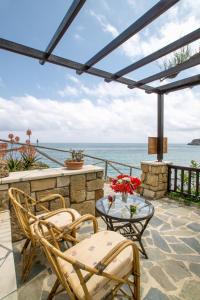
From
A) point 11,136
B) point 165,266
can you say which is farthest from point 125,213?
point 11,136

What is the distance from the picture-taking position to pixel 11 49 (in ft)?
7.50

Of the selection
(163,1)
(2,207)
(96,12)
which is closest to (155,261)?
(2,207)

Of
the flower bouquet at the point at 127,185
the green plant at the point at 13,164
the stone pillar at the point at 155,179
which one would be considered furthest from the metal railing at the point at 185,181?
the green plant at the point at 13,164

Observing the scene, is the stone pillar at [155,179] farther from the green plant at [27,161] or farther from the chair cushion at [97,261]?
the chair cushion at [97,261]

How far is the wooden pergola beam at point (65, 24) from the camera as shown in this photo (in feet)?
5.84

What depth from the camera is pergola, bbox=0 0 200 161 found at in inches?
74.2

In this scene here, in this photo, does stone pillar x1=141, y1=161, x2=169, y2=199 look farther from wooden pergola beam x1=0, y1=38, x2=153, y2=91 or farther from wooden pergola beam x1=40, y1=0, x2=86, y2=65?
wooden pergola beam x1=40, y1=0, x2=86, y2=65

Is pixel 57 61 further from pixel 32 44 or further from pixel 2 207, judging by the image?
pixel 2 207

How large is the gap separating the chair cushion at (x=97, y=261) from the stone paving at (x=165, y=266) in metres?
0.48

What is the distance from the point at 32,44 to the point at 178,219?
11.7 feet

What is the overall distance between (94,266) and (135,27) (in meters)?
2.44

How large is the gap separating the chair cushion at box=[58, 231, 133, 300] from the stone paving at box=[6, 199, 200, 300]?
48cm

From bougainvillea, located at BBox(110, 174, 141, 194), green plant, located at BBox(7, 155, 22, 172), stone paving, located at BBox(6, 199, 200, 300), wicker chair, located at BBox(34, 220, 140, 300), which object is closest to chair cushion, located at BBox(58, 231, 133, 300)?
wicker chair, located at BBox(34, 220, 140, 300)

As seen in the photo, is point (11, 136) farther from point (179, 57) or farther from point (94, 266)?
point (179, 57)
